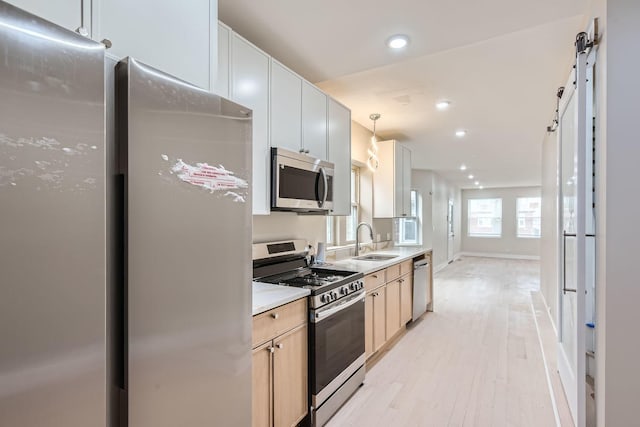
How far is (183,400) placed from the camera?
1122 millimetres

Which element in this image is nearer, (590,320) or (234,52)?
(590,320)

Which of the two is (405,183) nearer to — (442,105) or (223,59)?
(442,105)

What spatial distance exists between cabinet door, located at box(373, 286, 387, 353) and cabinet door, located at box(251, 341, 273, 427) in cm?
152

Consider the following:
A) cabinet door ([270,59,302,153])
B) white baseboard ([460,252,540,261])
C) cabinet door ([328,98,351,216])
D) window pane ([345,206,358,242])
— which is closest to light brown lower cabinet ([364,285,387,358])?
cabinet door ([328,98,351,216])

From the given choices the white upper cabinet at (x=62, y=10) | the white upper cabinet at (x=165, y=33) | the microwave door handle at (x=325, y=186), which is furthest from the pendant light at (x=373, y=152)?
the white upper cabinet at (x=62, y=10)

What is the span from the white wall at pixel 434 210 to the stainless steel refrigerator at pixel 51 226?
25.8 ft

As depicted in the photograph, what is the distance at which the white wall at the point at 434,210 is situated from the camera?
8.23 m

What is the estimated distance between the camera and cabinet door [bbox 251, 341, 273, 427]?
1.65 m

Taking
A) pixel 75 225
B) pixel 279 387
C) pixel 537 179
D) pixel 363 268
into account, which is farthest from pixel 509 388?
pixel 537 179

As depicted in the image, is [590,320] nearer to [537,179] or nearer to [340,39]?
[340,39]

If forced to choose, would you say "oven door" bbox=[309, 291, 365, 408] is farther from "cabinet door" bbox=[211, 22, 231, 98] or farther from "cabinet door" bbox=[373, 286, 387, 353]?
"cabinet door" bbox=[211, 22, 231, 98]

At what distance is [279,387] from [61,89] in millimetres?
1659

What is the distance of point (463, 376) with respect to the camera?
2.84 m

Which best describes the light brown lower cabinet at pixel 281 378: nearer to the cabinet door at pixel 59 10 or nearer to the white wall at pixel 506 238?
the cabinet door at pixel 59 10
